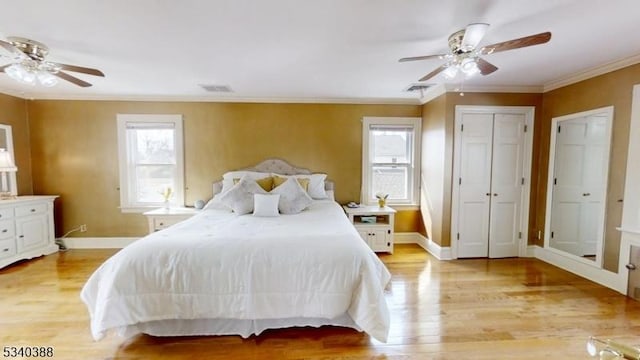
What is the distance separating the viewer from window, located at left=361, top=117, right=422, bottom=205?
4508mm

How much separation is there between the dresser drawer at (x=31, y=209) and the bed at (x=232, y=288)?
269cm

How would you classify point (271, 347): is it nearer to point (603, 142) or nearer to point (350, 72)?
point (350, 72)

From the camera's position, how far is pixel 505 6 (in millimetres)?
1852

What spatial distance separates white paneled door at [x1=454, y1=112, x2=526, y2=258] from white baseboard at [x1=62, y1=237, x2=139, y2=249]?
505cm

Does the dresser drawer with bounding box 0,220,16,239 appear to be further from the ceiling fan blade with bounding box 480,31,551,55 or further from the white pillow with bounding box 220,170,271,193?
the ceiling fan blade with bounding box 480,31,551,55

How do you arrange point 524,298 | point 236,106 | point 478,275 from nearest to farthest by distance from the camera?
point 524,298 < point 478,275 < point 236,106

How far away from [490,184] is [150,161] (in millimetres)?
5023

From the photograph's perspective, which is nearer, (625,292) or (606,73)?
(625,292)

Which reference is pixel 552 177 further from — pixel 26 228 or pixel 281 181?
pixel 26 228

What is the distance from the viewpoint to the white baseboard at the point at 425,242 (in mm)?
3873

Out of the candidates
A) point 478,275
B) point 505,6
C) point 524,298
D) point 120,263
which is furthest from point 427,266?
point 120,263

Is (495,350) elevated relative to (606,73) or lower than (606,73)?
lower

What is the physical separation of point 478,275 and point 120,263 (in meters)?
3.59

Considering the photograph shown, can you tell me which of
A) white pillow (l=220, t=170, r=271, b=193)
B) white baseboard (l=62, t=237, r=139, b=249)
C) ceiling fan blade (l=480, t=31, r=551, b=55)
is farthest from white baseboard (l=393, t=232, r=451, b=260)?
white baseboard (l=62, t=237, r=139, b=249)
